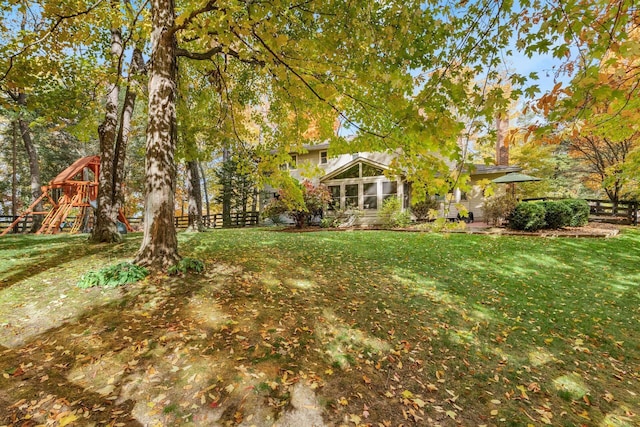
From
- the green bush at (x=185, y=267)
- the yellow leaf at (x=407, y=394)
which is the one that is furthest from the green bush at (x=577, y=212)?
the green bush at (x=185, y=267)

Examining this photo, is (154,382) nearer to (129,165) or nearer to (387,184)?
(387,184)

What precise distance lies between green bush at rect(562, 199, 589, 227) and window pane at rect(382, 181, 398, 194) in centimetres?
775

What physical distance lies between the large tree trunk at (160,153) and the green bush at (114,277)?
243 mm

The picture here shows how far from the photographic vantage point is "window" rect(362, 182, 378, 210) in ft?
57.6

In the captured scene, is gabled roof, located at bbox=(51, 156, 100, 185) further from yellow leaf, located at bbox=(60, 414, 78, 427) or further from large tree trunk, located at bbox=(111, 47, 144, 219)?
yellow leaf, located at bbox=(60, 414, 78, 427)

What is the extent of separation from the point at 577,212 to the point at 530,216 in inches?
132

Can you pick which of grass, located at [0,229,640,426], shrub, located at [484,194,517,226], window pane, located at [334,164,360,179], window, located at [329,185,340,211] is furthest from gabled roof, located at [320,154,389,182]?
grass, located at [0,229,640,426]

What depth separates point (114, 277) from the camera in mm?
4773

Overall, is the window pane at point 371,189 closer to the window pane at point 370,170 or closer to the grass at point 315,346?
the window pane at point 370,170

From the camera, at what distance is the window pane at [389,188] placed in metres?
17.1

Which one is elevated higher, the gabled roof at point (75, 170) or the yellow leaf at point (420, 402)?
the gabled roof at point (75, 170)

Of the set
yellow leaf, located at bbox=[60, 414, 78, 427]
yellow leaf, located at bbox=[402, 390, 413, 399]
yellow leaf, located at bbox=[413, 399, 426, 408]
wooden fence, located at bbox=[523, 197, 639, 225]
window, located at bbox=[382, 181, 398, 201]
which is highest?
window, located at bbox=[382, 181, 398, 201]

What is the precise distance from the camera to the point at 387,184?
681 inches

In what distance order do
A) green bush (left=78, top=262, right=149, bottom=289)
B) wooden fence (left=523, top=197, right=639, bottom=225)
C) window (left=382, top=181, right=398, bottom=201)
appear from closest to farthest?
1. green bush (left=78, top=262, right=149, bottom=289)
2. wooden fence (left=523, top=197, right=639, bottom=225)
3. window (left=382, top=181, right=398, bottom=201)
